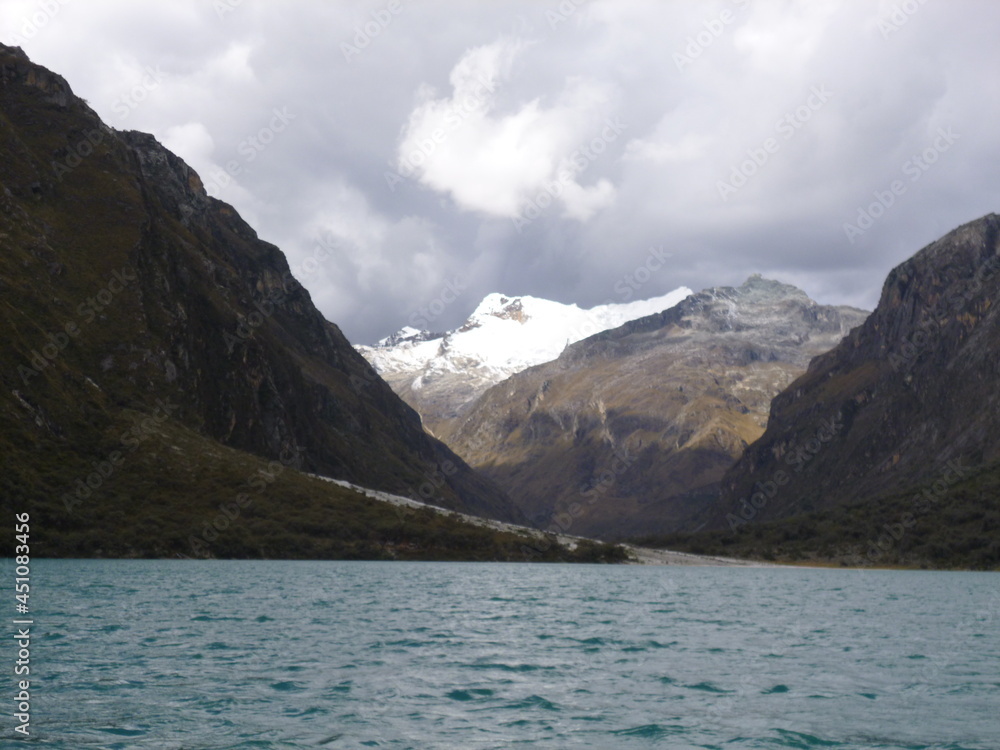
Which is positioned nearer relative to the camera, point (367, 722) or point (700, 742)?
point (700, 742)

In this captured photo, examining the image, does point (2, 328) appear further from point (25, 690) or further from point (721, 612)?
point (25, 690)

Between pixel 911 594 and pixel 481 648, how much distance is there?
103m

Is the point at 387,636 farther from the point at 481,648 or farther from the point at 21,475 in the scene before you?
the point at 21,475

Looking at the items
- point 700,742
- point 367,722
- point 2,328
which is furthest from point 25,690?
point 2,328

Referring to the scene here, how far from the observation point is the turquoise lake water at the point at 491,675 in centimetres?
Result: 3622

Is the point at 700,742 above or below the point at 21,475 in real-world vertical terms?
below

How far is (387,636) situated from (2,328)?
158 metres

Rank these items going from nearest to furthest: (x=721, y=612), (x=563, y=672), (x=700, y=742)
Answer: (x=700, y=742), (x=563, y=672), (x=721, y=612)

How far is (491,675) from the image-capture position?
167 feet

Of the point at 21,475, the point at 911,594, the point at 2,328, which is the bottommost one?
the point at 911,594

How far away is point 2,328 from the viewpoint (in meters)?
194

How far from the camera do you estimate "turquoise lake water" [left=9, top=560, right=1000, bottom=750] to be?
36219 mm

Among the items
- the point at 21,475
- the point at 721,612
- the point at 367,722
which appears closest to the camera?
the point at 367,722

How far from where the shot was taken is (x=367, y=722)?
37.9 meters
